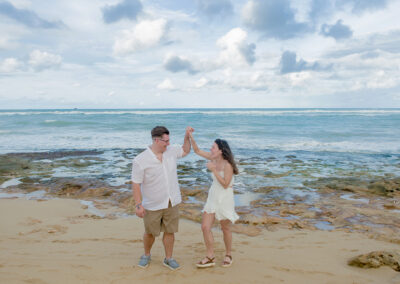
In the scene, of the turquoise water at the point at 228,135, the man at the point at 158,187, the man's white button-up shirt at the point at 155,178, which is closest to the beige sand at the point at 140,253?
the man at the point at 158,187

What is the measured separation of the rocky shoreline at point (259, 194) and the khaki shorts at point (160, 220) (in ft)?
7.70

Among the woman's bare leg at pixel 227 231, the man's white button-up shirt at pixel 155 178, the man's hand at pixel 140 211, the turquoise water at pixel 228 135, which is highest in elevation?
the man's white button-up shirt at pixel 155 178

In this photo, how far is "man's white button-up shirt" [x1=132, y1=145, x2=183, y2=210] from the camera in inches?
156

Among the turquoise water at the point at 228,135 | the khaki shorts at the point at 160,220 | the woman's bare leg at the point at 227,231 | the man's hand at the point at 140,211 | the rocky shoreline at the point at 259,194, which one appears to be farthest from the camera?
the turquoise water at the point at 228,135

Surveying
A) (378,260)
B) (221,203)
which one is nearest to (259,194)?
(378,260)

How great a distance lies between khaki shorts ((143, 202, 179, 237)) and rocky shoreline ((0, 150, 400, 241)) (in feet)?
7.70

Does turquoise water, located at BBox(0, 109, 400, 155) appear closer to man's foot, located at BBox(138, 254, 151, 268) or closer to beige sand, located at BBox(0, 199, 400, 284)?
beige sand, located at BBox(0, 199, 400, 284)

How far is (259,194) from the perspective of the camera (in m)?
9.20

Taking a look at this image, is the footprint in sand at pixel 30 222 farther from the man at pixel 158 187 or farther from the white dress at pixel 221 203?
the white dress at pixel 221 203

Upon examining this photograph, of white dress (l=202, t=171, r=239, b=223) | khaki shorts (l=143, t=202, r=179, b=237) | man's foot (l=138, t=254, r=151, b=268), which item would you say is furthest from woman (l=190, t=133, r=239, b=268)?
man's foot (l=138, t=254, r=151, b=268)

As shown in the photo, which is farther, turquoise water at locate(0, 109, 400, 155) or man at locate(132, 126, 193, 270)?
turquoise water at locate(0, 109, 400, 155)

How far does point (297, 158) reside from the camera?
15.6 metres

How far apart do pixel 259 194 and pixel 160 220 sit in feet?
18.2

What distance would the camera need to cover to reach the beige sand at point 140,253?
13.1 ft
